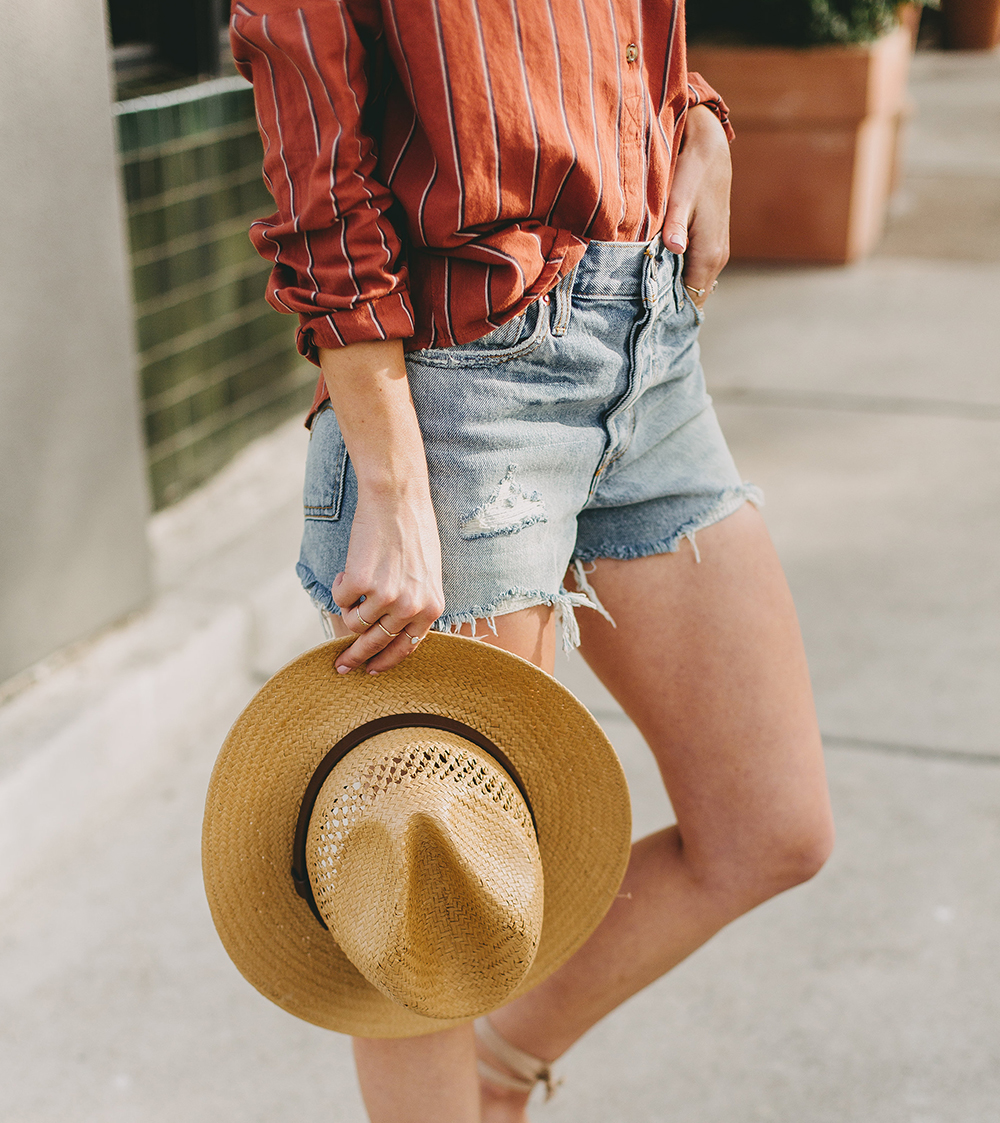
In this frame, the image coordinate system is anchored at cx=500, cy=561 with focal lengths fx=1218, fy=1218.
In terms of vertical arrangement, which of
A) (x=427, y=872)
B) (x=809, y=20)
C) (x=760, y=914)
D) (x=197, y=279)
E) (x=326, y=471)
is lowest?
(x=760, y=914)

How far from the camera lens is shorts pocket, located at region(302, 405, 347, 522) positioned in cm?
127

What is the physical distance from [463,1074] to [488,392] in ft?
2.78

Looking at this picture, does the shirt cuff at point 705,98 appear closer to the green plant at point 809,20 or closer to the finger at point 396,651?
the finger at point 396,651

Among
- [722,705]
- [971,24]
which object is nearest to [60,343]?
[722,705]

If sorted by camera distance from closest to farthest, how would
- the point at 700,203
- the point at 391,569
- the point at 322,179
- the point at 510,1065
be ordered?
the point at 322,179 < the point at 391,569 < the point at 700,203 < the point at 510,1065

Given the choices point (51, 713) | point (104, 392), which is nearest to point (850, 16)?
point (104, 392)

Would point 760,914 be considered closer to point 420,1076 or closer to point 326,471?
point 420,1076

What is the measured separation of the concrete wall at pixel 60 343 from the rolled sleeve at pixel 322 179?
1384 mm

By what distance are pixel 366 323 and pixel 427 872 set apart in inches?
22.0

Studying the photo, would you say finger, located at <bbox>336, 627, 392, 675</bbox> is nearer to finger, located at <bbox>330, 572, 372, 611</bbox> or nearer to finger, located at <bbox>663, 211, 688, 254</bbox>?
finger, located at <bbox>330, 572, 372, 611</bbox>

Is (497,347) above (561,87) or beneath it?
beneath

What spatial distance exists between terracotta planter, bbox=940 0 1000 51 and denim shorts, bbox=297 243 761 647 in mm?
16400

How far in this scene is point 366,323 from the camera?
3.75 feet

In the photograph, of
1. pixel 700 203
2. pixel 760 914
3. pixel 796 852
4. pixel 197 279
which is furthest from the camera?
pixel 197 279
